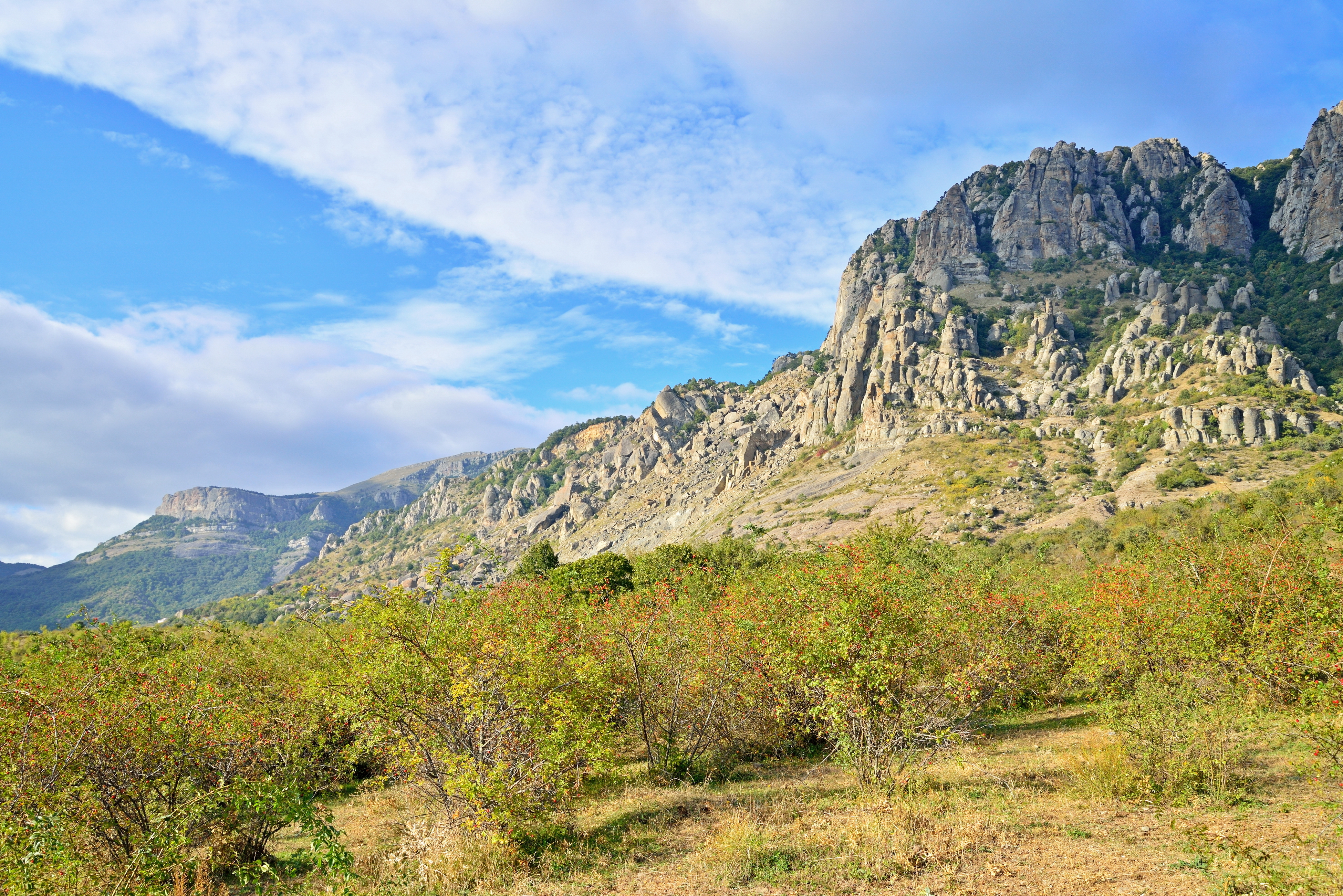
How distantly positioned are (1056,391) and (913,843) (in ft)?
466

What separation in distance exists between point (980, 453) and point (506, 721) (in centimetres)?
11397

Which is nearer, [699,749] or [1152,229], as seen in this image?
[699,749]

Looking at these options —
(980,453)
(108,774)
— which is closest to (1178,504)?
(980,453)

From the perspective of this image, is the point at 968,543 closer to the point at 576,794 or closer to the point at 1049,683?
the point at 1049,683

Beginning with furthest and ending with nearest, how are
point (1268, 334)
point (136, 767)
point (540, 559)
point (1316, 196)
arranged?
point (1316, 196) → point (1268, 334) → point (540, 559) → point (136, 767)

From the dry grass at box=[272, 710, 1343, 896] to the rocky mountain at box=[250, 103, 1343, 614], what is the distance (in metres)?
70.0

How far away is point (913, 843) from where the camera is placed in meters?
9.70

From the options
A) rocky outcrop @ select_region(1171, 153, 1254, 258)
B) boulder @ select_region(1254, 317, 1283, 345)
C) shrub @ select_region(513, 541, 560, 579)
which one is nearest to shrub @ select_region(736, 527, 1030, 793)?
shrub @ select_region(513, 541, 560, 579)

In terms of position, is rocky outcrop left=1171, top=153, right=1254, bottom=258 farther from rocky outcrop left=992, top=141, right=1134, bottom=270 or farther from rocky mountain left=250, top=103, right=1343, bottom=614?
rocky outcrop left=992, top=141, right=1134, bottom=270

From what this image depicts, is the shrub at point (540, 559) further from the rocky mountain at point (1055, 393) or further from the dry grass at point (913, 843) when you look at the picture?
the dry grass at point (913, 843)

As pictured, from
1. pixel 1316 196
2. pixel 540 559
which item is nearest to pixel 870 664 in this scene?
pixel 540 559

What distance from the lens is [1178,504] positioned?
212 feet

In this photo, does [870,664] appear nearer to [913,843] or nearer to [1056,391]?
[913,843]

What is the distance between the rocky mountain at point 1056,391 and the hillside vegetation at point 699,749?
214 feet
